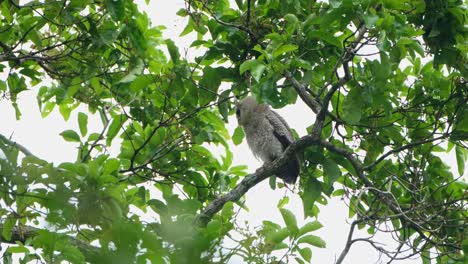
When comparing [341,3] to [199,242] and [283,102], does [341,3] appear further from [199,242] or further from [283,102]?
[199,242]

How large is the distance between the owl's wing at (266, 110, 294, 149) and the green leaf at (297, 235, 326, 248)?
3666 millimetres

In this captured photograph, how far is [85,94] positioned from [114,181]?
2.42m

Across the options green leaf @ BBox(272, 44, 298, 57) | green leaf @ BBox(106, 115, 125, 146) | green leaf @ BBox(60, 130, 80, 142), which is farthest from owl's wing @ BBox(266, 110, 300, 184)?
green leaf @ BBox(272, 44, 298, 57)

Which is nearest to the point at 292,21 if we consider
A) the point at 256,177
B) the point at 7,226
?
the point at 256,177

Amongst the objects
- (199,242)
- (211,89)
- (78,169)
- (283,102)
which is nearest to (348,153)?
(283,102)

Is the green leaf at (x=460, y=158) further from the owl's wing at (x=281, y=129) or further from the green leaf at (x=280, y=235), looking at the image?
the green leaf at (x=280, y=235)

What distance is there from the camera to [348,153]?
5.29 m

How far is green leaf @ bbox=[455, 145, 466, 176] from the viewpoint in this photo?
5695 millimetres

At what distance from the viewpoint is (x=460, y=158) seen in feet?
18.8

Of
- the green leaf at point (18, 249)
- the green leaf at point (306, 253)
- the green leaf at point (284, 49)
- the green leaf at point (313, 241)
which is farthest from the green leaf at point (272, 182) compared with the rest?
the green leaf at point (18, 249)

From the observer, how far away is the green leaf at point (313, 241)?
362cm

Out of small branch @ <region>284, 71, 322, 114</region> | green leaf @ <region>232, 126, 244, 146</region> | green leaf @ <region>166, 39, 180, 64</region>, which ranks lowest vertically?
small branch @ <region>284, 71, 322, 114</region>

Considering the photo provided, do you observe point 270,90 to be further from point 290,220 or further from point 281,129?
point 281,129

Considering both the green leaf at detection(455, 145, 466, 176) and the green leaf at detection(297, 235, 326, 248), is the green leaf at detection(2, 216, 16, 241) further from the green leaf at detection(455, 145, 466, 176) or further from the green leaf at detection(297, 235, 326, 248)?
the green leaf at detection(455, 145, 466, 176)
